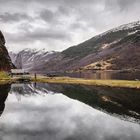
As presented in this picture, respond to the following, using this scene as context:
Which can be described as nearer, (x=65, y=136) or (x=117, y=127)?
(x=65, y=136)

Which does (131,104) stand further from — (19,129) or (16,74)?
(16,74)

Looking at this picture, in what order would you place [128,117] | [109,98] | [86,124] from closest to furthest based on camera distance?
[86,124], [128,117], [109,98]

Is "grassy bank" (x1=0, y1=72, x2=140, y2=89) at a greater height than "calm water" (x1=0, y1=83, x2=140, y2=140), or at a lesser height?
greater

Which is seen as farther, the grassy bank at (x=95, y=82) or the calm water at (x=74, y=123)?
the grassy bank at (x=95, y=82)

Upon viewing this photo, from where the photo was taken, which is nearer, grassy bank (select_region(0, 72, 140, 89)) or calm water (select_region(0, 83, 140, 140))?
calm water (select_region(0, 83, 140, 140))

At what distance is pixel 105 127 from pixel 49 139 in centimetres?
1076

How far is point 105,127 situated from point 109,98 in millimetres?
36675

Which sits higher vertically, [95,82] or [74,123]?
[95,82]

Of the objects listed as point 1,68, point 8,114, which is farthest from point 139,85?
point 1,68

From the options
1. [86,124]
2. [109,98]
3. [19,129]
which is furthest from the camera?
[109,98]

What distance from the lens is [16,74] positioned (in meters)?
184

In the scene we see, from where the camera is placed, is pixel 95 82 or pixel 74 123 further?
pixel 95 82

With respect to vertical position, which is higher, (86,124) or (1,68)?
(1,68)

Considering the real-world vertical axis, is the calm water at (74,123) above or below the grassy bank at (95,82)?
below
